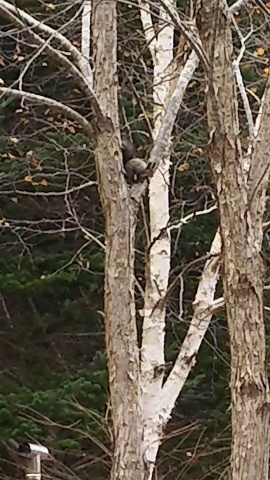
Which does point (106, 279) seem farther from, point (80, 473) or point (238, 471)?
point (80, 473)

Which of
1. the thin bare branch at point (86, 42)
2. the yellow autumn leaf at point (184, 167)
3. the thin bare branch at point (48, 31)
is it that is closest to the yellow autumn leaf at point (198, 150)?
the yellow autumn leaf at point (184, 167)

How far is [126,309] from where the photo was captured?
4.05 metres

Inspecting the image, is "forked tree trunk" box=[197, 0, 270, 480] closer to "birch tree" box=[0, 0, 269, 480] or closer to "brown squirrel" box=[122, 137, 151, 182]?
"birch tree" box=[0, 0, 269, 480]

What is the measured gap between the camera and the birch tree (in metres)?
3.27

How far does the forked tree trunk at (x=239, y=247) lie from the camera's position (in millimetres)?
3225

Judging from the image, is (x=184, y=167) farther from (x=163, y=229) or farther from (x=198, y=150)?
(x=163, y=229)

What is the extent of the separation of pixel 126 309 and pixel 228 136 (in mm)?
1046

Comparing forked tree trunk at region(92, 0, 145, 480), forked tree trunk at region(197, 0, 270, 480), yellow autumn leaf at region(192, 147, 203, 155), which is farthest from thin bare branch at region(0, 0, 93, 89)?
yellow autumn leaf at region(192, 147, 203, 155)

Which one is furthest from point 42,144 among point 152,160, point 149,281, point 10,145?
point 152,160

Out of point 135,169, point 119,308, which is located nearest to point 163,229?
point 135,169

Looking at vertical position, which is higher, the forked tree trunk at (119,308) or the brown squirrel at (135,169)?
the brown squirrel at (135,169)

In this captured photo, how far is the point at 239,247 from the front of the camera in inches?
131

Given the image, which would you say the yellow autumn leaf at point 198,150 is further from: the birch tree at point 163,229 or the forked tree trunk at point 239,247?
the forked tree trunk at point 239,247

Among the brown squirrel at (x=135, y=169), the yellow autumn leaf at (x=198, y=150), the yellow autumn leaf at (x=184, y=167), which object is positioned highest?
the yellow autumn leaf at (x=198, y=150)
